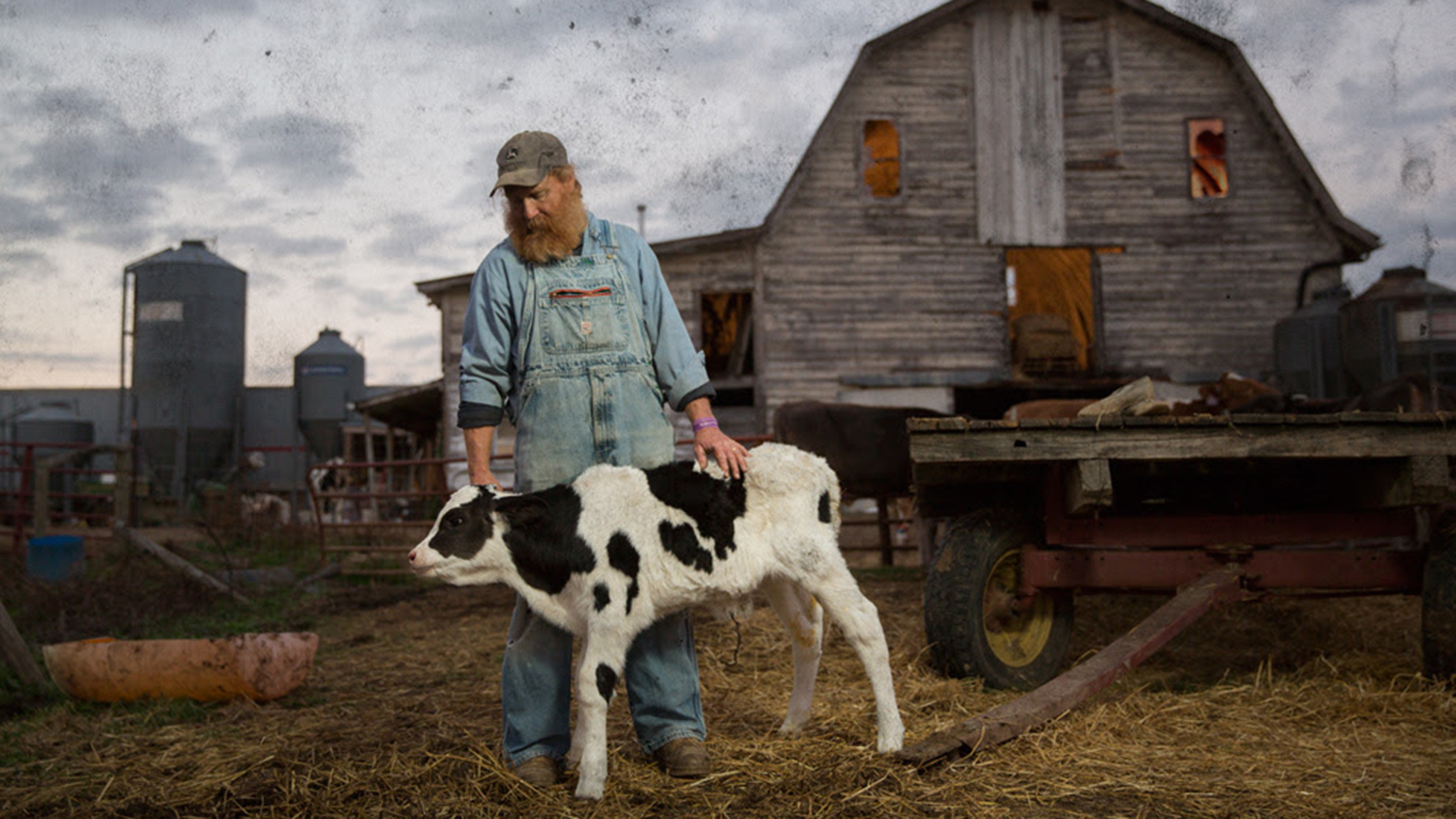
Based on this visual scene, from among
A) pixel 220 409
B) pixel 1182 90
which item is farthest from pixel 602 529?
pixel 220 409

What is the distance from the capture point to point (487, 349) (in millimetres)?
3463

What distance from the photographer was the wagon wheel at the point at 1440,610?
4.13 meters

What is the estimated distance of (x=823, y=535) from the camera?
334 centimetres

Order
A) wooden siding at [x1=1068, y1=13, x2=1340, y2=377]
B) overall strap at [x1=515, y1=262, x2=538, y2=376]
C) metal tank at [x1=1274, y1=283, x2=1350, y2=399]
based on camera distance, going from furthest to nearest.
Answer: wooden siding at [x1=1068, y1=13, x2=1340, y2=377] → metal tank at [x1=1274, y1=283, x2=1350, y2=399] → overall strap at [x1=515, y1=262, x2=538, y2=376]

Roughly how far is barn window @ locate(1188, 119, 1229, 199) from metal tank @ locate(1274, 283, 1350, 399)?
7.82 ft

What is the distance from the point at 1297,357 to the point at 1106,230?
11.1 ft

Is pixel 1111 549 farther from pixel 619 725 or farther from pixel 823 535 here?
pixel 619 725

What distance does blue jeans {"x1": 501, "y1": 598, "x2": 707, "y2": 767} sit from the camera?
331 cm

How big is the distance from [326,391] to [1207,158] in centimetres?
2241

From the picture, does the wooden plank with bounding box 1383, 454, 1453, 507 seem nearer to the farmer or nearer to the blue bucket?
the farmer

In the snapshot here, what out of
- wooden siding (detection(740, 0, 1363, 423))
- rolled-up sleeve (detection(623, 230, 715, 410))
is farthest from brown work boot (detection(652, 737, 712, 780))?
wooden siding (detection(740, 0, 1363, 423))

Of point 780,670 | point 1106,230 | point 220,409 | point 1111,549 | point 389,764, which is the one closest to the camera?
point 389,764

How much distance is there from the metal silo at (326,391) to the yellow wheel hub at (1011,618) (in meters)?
25.8

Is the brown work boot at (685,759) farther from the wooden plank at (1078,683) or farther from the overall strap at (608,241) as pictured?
the overall strap at (608,241)
